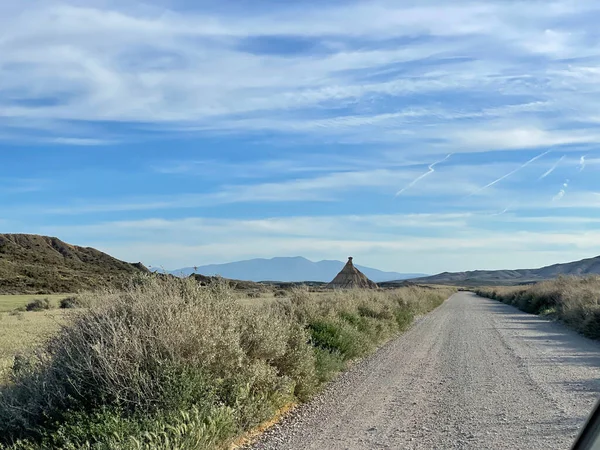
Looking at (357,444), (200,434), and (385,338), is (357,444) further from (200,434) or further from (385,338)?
(385,338)

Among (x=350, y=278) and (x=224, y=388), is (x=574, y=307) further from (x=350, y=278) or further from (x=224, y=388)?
(x=350, y=278)

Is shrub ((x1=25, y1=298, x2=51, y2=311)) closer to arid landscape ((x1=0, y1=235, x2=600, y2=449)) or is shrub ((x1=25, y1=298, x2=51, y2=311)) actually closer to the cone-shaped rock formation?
the cone-shaped rock formation

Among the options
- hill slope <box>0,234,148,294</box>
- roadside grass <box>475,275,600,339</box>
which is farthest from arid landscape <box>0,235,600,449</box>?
hill slope <box>0,234,148,294</box>

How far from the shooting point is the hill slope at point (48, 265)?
79.6 metres

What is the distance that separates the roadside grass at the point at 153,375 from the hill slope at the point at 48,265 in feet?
183

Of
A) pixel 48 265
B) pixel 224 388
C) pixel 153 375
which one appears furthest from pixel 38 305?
pixel 48 265

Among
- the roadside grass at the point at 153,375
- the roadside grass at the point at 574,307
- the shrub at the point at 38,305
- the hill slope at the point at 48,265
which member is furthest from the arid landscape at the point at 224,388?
the hill slope at the point at 48,265

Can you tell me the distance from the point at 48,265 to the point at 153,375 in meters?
96.1

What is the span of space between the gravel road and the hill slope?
170 feet

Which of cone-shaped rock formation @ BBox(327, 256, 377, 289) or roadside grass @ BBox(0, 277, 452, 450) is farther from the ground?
cone-shaped rock formation @ BBox(327, 256, 377, 289)

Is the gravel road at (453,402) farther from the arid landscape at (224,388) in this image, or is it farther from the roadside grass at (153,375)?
the roadside grass at (153,375)

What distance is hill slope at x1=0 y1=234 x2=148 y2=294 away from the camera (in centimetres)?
7962

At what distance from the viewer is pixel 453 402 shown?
37.0 feet

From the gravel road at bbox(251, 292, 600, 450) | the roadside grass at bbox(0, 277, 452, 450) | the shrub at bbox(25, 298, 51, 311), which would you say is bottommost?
the gravel road at bbox(251, 292, 600, 450)
